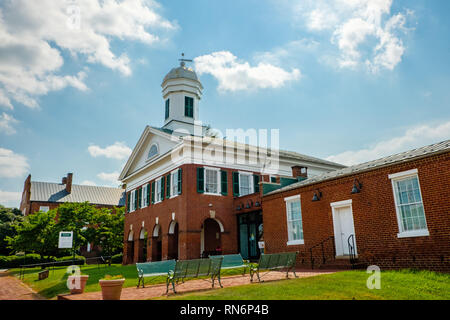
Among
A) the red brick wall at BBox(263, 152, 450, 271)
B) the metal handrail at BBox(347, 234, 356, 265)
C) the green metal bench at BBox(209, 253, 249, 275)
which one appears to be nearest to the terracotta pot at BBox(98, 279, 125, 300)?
the green metal bench at BBox(209, 253, 249, 275)

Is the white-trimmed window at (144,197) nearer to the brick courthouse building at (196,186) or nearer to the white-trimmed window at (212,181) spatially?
the brick courthouse building at (196,186)

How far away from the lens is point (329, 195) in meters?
14.6

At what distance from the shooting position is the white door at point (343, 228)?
1376 centimetres

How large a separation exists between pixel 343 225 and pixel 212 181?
1040cm

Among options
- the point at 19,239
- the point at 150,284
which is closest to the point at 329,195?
the point at 150,284

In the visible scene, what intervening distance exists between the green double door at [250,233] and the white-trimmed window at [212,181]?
2.33m

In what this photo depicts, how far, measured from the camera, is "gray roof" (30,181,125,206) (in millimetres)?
53625

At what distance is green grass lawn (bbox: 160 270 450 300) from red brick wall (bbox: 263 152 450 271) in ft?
4.64

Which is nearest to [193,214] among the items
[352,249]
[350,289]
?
[352,249]

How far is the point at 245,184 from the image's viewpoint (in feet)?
79.5

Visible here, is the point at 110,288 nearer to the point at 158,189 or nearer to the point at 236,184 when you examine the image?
the point at 236,184

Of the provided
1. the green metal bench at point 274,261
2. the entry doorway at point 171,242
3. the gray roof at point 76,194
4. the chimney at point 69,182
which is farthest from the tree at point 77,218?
the green metal bench at point 274,261

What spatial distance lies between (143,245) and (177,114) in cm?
1058
